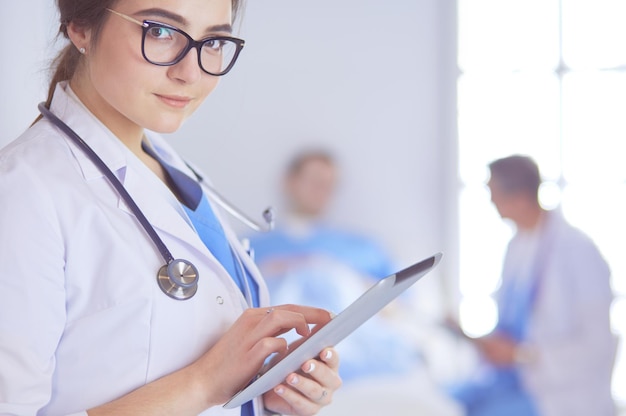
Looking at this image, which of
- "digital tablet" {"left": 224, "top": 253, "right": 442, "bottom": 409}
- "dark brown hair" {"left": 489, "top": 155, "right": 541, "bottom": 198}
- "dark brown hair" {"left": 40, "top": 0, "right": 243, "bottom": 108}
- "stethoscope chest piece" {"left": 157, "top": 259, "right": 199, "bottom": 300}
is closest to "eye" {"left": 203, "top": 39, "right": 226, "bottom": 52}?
"dark brown hair" {"left": 40, "top": 0, "right": 243, "bottom": 108}

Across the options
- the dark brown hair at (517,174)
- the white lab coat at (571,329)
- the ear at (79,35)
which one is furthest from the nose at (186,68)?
the dark brown hair at (517,174)

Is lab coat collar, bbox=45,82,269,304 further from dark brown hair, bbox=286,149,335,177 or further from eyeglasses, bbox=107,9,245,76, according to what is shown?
dark brown hair, bbox=286,149,335,177

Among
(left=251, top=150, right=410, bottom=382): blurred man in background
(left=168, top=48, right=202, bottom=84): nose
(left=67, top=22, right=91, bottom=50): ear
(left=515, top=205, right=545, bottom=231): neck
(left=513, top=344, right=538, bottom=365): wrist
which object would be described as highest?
(left=67, top=22, right=91, bottom=50): ear


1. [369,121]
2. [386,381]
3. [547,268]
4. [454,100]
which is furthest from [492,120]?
[386,381]

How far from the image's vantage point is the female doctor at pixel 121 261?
84 cm

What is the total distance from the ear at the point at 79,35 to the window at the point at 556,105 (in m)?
3.03

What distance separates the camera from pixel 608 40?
3844mm

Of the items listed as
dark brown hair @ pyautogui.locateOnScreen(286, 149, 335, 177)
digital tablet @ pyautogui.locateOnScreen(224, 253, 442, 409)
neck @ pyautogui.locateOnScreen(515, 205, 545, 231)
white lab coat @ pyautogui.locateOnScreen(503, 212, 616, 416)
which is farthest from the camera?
dark brown hair @ pyautogui.locateOnScreen(286, 149, 335, 177)

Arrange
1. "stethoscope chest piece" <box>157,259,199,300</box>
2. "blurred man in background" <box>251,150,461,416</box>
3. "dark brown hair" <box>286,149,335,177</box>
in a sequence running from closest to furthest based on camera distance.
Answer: "stethoscope chest piece" <box>157,259,199,300</box> → "blurred man in background" <box>251,150,461,416</box> → "dark brown hair" <box>286,149,335,177</box>

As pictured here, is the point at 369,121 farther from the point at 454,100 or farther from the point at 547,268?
the point at 547,268

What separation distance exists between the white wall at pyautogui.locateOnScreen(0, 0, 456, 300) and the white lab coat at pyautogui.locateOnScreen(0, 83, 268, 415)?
9.25ft

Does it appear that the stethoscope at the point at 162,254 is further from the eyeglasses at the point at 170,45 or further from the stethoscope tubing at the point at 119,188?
the eyeglasses at the point at 170,45

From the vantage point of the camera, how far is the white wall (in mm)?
3809

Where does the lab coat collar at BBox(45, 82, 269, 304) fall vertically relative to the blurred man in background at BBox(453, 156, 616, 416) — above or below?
above
